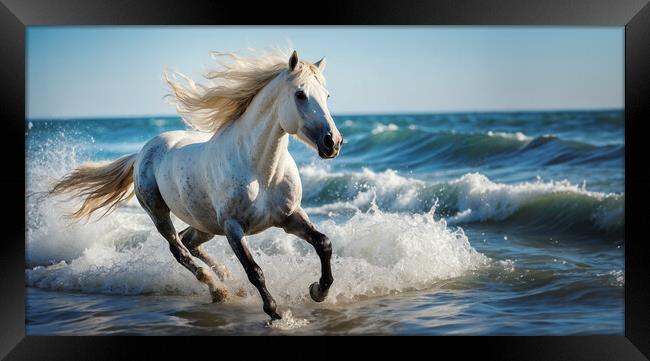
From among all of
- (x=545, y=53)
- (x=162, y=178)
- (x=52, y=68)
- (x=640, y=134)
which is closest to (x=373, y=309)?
(x=162, y=178)

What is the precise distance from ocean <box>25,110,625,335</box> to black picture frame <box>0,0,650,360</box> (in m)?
0.15

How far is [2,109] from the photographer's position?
4.02 meters

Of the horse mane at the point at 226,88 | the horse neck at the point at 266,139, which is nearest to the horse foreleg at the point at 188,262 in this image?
the horse mane at the point at 226,88

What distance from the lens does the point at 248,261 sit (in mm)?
3846

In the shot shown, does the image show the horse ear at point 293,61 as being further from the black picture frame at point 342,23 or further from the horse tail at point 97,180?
the horse tail at point 97,180

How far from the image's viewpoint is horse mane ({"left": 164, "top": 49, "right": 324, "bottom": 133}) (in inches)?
155

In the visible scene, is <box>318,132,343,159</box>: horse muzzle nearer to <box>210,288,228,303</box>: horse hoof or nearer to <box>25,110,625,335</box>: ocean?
<box>25,110,625,335</box>: ocean

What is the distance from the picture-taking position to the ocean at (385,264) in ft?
14.3

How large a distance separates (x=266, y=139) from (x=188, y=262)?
1.03 metres

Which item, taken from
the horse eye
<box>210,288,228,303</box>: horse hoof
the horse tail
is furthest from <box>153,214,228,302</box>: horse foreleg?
the horse eye

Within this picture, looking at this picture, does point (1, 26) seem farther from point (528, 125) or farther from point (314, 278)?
point (528, 125)

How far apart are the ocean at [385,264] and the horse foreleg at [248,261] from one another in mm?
167

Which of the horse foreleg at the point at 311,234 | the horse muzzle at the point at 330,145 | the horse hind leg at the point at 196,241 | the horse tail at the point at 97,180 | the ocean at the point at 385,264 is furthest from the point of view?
the horse tail at the point at 97,180

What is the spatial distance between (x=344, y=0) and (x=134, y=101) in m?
11.7
